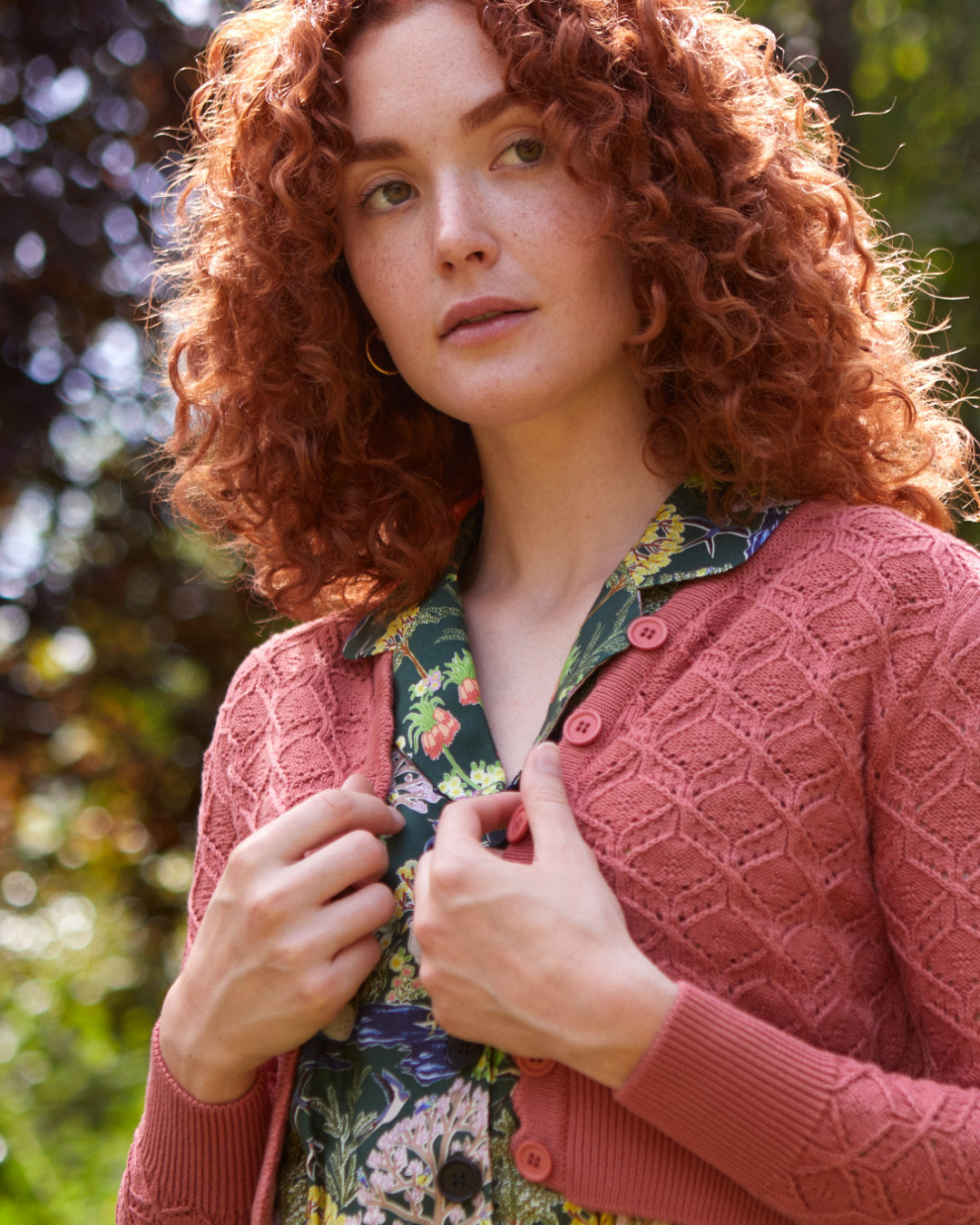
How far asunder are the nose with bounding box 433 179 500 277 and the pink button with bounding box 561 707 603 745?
0.60m

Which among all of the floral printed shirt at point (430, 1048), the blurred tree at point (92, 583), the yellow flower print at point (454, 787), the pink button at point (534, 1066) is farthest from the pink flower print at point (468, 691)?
the blurred tree at point (92, 583)

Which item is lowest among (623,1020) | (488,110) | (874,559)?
(623,1020)

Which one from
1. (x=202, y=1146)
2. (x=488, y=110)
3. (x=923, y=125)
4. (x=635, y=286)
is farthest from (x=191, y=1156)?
(x=923, y=125)

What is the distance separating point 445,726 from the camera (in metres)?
1.71

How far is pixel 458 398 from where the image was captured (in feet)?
5.85

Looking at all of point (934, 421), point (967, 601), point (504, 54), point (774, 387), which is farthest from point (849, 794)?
point (504, 54)

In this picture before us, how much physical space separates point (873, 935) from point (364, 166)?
121cm

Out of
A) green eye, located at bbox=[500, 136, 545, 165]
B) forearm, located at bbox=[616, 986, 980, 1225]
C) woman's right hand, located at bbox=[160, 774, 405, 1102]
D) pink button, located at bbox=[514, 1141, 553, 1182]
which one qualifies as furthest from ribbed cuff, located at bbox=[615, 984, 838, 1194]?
green eye, located at bbox=[500, 136, 545, 165]

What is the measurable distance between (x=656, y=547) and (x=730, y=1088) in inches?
27.2

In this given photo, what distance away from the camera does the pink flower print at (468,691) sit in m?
1.73

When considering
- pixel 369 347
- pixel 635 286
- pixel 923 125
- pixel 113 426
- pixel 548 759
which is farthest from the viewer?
pixel 113 426

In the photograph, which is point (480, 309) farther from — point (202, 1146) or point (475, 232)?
point (202, 1146)

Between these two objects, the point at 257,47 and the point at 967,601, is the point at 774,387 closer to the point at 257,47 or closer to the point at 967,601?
the point at 967,601

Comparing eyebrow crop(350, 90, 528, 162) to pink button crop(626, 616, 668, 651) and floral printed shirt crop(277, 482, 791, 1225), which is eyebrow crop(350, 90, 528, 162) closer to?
floral printed shirt crop(277, 482, 791, 1225)
